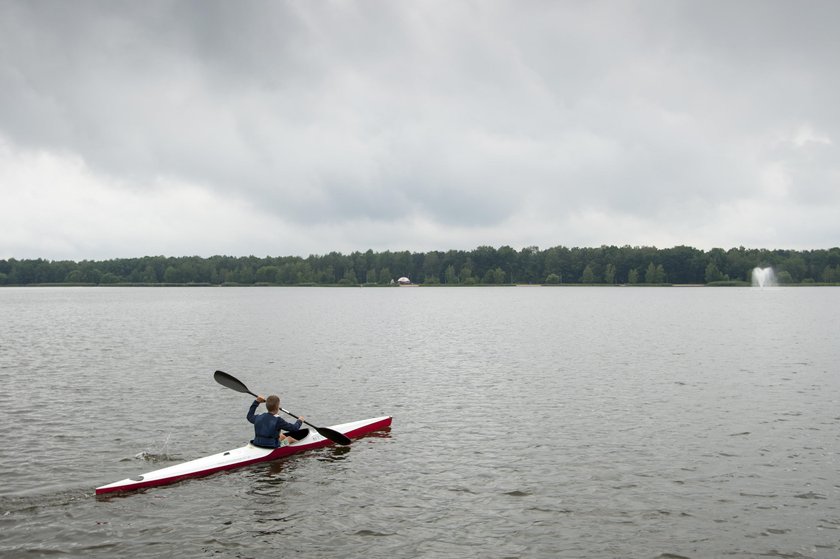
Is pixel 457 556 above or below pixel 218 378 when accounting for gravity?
below

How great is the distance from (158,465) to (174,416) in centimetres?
581

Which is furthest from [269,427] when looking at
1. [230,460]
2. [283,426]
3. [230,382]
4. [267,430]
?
[230,382]

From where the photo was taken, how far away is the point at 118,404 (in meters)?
23.5

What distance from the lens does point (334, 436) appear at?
18.0 m

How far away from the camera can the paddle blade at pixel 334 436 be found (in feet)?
58.3

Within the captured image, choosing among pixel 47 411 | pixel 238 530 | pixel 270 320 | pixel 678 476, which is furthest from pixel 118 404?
pixel 270 320

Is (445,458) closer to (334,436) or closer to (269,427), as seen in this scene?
(334,436)

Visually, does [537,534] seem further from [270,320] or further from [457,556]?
[270,320]

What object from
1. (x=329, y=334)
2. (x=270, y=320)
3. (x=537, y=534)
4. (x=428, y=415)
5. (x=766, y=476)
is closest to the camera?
(x=537, y=534)

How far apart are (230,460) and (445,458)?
5.32 metres

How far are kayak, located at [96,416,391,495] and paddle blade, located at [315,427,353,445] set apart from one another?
297 millimetres

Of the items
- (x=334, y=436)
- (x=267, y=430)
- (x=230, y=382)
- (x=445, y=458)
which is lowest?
(x=445, y=458)

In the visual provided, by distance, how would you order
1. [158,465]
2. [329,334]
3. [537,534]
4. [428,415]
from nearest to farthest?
[537,534] < [158,465] < [428,415] < [329,334]

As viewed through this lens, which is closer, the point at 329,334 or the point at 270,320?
the point at 329,334
